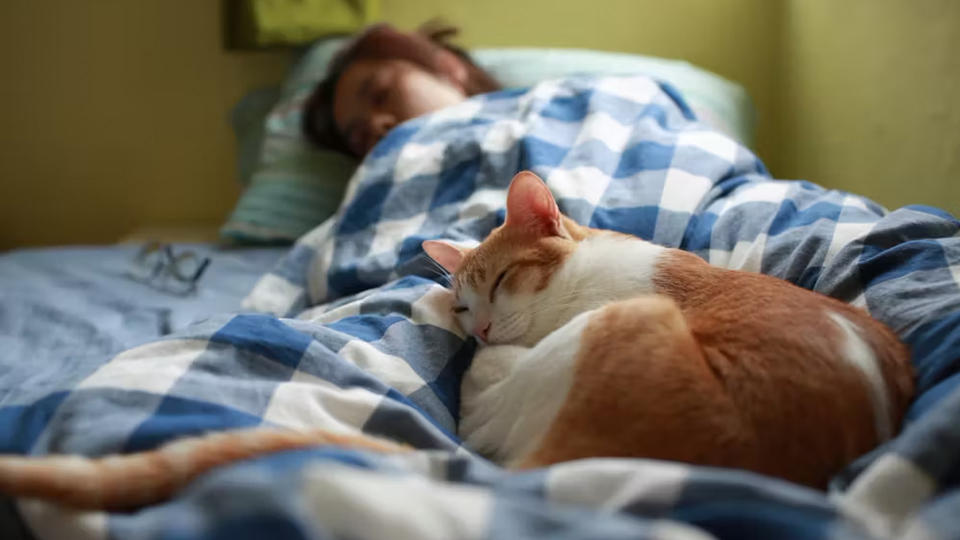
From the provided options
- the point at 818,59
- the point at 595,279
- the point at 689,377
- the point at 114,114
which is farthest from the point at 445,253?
the point at 114,114

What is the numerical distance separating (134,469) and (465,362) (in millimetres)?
472

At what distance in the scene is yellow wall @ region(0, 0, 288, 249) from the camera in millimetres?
2270

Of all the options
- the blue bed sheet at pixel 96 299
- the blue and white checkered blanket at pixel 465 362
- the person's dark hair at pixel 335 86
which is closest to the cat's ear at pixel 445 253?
the blue and white checkered blanket at pixel 465 362

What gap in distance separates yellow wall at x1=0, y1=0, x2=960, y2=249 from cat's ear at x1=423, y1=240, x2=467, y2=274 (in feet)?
3.70

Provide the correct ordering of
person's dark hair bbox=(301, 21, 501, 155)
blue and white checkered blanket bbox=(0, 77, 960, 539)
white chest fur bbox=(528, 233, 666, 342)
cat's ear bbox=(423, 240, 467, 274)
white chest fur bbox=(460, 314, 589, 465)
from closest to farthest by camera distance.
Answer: blue and white checkered blanket bbox=(0, 77, 960, 539) → white chest fur bbox=(460, 314, 589, 465) → white chest fur bbox=(528, 233, 666, 342) → cat's ear bbox=(423, 240, 467, 274) → person's dark hair bbox=(301, 21, 501, 155)

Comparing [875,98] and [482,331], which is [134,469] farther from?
[875,98]

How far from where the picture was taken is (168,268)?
163 cm

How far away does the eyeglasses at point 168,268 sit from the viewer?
1564mm

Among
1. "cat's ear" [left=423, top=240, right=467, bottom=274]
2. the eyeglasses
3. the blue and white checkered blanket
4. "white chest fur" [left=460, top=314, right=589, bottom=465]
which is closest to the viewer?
the blue and white checkered blanket

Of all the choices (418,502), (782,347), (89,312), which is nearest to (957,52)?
(782,347)

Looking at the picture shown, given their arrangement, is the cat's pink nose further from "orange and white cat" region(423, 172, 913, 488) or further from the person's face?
the person's face

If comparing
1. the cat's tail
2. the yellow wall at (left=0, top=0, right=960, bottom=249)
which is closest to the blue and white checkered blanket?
the cat's tail

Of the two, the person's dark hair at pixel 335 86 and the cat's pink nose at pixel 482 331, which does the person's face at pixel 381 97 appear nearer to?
the person's dark hair at pixel 335 86

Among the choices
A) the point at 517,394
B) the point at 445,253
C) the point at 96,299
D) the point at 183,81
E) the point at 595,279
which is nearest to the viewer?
the point at 517,394
